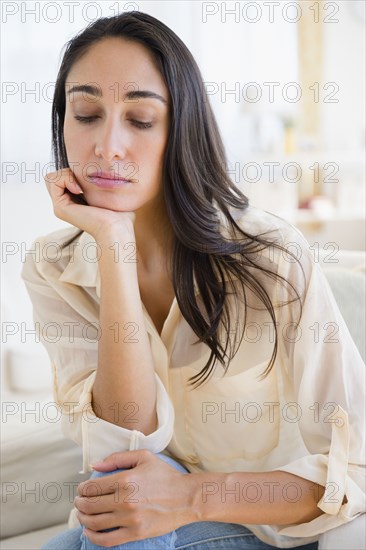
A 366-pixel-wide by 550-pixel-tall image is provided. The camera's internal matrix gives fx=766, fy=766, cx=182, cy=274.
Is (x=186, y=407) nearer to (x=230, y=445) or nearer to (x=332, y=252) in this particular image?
(x=230, y=445)

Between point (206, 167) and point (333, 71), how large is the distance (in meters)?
4.79

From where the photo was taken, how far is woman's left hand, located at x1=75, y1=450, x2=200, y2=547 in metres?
1.07

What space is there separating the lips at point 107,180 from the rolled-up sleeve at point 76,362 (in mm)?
216

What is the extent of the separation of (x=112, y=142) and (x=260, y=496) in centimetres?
57

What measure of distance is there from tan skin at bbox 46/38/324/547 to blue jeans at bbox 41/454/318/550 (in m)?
0.05

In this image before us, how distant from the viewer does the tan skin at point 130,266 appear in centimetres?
110

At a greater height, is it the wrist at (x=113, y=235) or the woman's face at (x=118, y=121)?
the woman's face at (x=118, y=121)

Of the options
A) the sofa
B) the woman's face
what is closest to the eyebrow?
the woman's face

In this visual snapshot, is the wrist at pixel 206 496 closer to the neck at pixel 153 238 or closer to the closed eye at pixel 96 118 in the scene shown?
the neck at pixel 153 238

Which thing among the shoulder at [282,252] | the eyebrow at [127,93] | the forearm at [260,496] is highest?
the eyebrow at [127,93]

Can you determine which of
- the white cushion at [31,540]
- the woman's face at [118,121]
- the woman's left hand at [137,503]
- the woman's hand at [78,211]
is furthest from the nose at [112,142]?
the white cushion at [31,540]

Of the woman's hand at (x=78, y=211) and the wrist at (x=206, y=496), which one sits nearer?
the wrist at (x=206, y=496)

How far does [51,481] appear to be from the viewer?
1.51 m

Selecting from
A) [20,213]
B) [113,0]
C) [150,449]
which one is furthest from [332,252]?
[113,0]
